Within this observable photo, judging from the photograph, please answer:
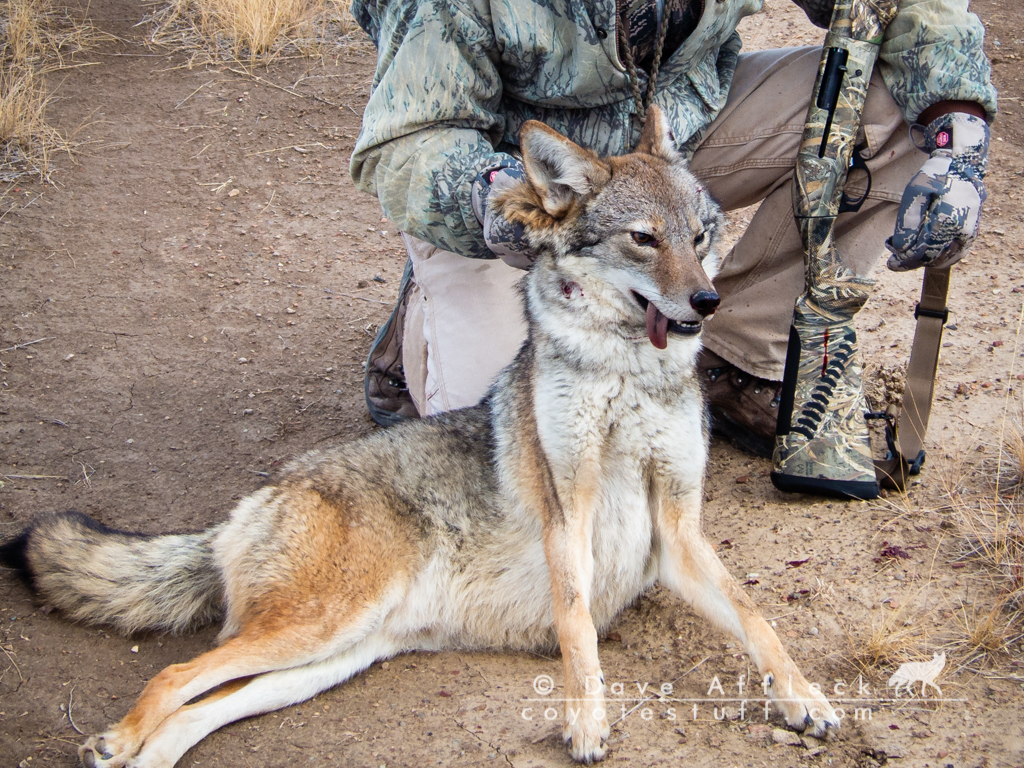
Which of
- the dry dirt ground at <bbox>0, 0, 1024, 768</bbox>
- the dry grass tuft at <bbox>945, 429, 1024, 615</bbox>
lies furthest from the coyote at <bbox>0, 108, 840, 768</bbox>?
the dry grass tuft at <bbox>945, 429, 1024, 615</bbox>

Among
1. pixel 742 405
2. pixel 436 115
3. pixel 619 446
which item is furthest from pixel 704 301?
pixel 742 405

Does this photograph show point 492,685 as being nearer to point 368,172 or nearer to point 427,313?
point 427,313

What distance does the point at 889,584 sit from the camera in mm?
3205

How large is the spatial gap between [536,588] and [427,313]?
1.57 meters

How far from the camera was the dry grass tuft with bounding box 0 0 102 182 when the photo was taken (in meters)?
6.44

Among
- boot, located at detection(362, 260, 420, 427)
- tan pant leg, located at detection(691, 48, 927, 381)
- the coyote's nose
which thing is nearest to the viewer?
the coyote's nose

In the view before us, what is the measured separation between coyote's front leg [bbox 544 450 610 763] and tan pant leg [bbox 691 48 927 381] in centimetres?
168

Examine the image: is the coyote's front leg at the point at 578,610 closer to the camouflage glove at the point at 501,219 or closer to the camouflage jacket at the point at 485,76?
the camouflage glove at the point at 501,219

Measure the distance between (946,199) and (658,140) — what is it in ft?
3.73

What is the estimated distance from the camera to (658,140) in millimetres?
3256

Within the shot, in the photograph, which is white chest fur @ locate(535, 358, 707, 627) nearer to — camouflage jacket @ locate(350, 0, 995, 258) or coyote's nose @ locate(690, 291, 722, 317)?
coyote's nose @ locate(690, 291, 722, 317)

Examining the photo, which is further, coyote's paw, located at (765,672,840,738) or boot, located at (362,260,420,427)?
boot, located at (362,260,420,427)

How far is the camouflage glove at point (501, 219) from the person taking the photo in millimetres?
3064

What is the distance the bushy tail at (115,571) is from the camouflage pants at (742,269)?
55.5 inches
